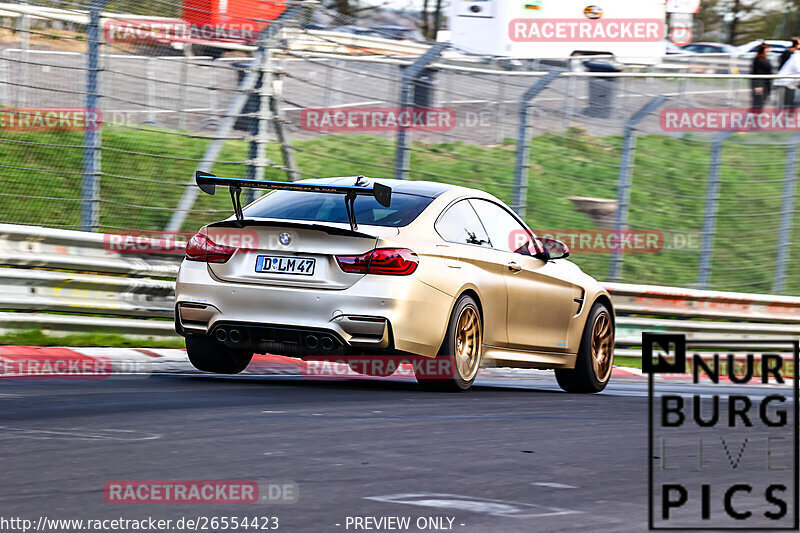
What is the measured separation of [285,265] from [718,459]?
3.12 metres

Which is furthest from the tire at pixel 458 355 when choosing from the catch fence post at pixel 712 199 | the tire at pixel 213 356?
the catch fence post at pixel 712 199

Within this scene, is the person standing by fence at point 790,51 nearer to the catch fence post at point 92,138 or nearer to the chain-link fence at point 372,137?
the chain-link fence at point 372,137

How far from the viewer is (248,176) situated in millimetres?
12164

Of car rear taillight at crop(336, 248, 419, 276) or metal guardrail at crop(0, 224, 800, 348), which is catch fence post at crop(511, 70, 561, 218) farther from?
car rear taillight at crop(336, 248, 419, 276)

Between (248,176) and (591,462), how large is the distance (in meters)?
6.85

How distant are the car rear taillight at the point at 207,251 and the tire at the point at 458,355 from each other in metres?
1.40

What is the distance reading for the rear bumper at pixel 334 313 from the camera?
8.09 m

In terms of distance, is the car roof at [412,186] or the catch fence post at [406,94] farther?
the catch fence post at [406,94]

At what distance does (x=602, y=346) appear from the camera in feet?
34.7

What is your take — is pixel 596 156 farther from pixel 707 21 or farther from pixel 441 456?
pixel 707 21

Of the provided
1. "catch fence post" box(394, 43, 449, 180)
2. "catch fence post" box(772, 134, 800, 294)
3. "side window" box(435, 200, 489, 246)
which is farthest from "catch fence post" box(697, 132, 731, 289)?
"side window" box(435, 200, 489, 246)

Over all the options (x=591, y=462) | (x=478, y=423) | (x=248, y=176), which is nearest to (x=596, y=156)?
(x=248, y=176)

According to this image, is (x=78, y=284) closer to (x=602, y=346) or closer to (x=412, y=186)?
(x=412, y=186)

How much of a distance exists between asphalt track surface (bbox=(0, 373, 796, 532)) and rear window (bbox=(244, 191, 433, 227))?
3.58ft
